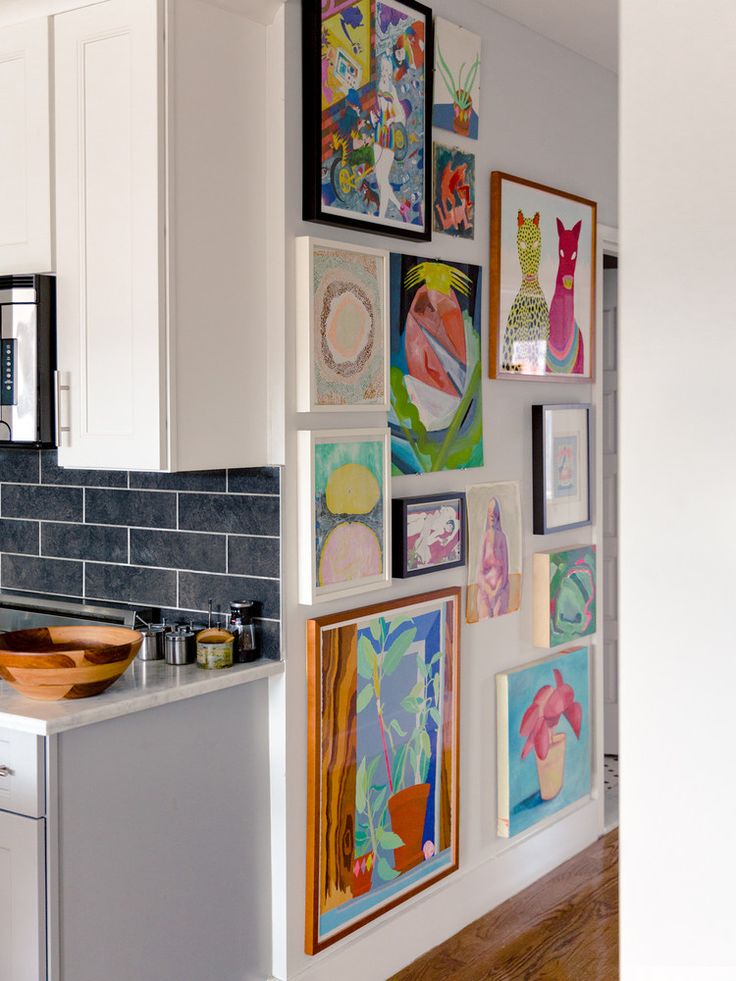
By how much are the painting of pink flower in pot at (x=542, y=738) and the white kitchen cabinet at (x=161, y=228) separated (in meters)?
1.32

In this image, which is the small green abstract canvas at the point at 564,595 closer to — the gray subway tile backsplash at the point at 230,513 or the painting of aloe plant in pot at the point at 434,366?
the painting of aloe plant in pot at the point at 434,366

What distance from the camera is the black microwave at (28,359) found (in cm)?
236

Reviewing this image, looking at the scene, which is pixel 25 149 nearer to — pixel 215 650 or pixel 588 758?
pixel 215 650

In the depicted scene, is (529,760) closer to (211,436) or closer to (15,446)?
(211,436)

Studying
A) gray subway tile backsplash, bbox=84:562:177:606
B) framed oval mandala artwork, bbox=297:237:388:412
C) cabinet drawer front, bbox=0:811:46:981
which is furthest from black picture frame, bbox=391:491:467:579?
cabinet drawer front, bbox=0:811:46:981

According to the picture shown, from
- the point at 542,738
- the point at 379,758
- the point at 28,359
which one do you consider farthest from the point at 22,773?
the point at 542,738

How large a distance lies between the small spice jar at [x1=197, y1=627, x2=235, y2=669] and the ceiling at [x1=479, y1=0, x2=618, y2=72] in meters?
1.95

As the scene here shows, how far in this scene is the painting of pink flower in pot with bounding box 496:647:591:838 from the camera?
10.6ft

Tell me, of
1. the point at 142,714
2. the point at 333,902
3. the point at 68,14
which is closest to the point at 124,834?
the point at 142,714

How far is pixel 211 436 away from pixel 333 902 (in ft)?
4.02

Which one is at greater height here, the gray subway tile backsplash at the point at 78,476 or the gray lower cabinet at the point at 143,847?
the gray subway tile backsplash at the point at 78,476

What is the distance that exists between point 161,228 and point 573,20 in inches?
65.4

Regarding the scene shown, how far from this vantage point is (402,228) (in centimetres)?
271

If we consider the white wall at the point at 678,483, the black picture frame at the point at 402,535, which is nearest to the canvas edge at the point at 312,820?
the black picture frame at the point at 402,535
